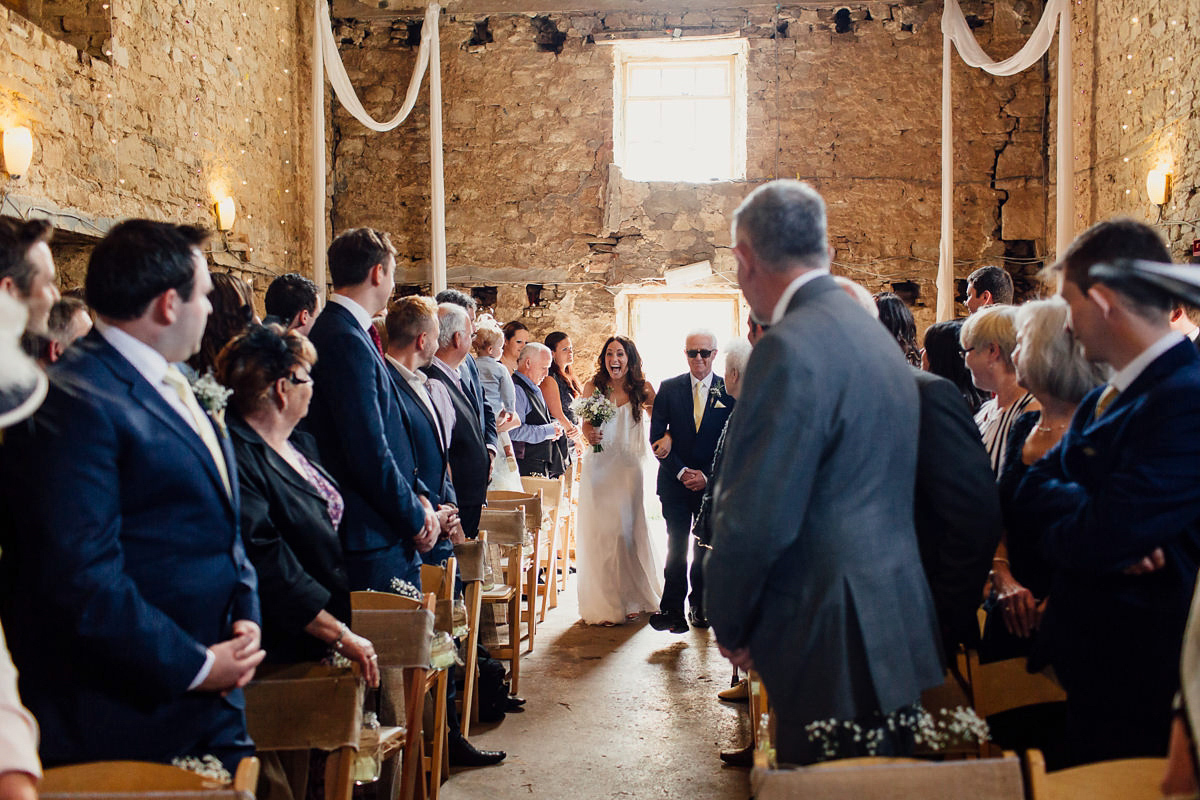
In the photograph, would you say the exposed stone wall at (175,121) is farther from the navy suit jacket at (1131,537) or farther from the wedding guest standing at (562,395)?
the navy suit jacket at (1131,537)

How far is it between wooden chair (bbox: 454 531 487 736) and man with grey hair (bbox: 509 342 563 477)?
2381 millimetres

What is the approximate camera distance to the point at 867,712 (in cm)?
181

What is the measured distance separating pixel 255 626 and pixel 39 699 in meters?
0.38

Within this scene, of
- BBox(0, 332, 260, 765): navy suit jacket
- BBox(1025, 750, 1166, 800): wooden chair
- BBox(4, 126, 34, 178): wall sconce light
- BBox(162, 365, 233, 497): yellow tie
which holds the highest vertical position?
BBox(4, 126, 34, 178): wall sconce light

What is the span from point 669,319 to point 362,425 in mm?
6871

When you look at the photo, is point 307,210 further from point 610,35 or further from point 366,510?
point 366,510

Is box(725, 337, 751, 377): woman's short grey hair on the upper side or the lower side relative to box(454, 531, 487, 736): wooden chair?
upper

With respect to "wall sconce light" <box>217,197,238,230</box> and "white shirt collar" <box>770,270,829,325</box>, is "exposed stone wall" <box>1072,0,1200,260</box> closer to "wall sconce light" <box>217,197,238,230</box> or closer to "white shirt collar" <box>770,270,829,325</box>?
"white shirt collar" <box>770,270,829,325</box>

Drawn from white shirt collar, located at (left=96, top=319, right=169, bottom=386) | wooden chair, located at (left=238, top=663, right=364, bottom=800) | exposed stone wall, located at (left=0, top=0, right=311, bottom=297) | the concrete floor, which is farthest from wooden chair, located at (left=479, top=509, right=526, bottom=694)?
exposed stone wall, located at (left=0, top=0, right=311, bottom=297)

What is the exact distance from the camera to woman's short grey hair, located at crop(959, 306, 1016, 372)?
283 centimetres

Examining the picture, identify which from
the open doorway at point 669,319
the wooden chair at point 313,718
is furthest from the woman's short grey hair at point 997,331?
the open doorway at point 669,319

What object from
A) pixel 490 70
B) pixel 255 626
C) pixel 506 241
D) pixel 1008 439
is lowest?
pixel 255 626

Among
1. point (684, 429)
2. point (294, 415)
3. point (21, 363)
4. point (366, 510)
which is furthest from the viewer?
point (684, 429)

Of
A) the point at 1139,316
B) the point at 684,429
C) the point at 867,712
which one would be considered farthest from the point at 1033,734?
the point at 684,429
